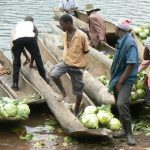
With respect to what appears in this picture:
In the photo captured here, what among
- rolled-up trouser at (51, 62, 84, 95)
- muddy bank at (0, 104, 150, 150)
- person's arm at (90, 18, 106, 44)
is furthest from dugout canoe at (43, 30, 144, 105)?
person's arm at (90, 18, 106, 44)

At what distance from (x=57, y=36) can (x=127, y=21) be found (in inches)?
286

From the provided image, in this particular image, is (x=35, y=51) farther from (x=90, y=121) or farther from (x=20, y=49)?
(x=90, y=121)

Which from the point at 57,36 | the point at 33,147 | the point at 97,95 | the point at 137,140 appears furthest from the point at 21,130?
the point at 57,36

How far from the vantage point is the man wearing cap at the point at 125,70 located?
741 cm

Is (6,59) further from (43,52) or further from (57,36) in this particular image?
(57,36)

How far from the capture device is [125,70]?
7445 mm

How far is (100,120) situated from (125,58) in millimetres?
1219

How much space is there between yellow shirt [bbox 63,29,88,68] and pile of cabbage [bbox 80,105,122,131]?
943mm

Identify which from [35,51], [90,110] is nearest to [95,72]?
[35,51]

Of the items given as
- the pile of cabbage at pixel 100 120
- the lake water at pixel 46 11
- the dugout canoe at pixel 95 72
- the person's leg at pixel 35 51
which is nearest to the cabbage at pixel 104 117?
the pile of cabbage at pixel 100 120

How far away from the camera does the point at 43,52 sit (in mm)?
12852

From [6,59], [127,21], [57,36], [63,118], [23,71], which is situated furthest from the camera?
[57,36]

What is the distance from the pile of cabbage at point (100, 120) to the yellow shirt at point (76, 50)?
943 mm

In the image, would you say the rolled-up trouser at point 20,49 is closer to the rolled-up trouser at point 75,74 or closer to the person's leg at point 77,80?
the rolled-up trouser at point 75,74
